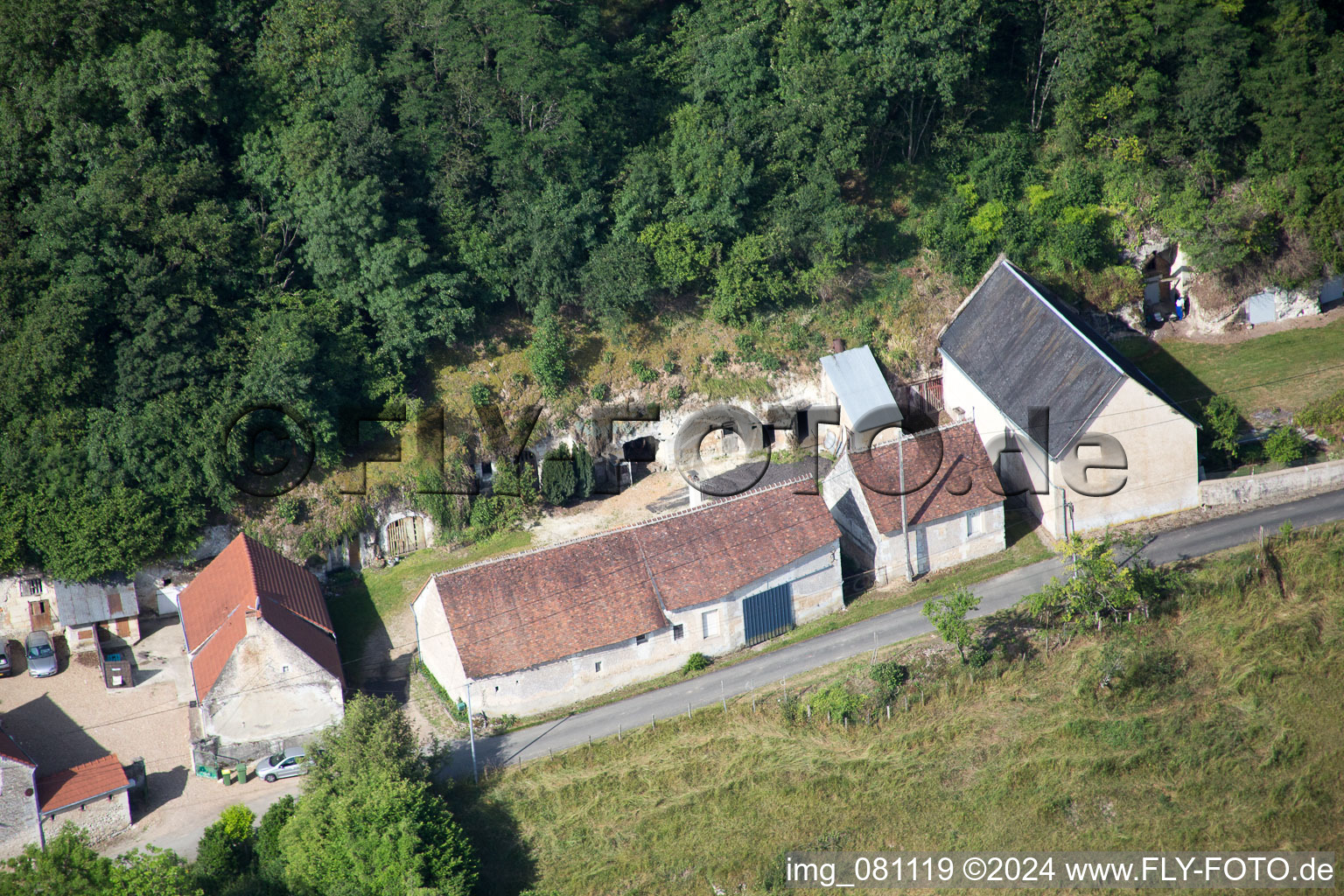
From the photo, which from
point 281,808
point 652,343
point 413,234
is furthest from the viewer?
point 652,343

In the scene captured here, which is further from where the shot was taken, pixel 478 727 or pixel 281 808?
pixel 478 727

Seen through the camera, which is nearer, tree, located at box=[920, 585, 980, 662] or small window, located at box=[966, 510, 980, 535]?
tree, located at box=[920, 585, 980, 662]

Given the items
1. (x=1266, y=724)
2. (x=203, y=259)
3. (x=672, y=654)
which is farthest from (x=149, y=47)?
(x=1266, y=724)

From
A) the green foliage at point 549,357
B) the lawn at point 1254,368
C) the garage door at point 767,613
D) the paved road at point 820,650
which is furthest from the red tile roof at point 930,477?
the green foliage at point 549,357

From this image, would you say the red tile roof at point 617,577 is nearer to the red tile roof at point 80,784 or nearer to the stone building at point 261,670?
the stone building at point 261,670

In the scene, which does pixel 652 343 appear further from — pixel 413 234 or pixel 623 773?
pixel 623 773

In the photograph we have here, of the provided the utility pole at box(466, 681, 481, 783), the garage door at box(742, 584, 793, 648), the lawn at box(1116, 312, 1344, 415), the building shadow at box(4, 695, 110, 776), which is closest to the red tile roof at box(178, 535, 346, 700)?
the building shadow at box(4, 695, 110, 776)

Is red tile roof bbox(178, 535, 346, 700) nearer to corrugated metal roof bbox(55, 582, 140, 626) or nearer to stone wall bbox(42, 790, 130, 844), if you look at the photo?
corrugated metal roof bbox(55, 582, 140, 626)
